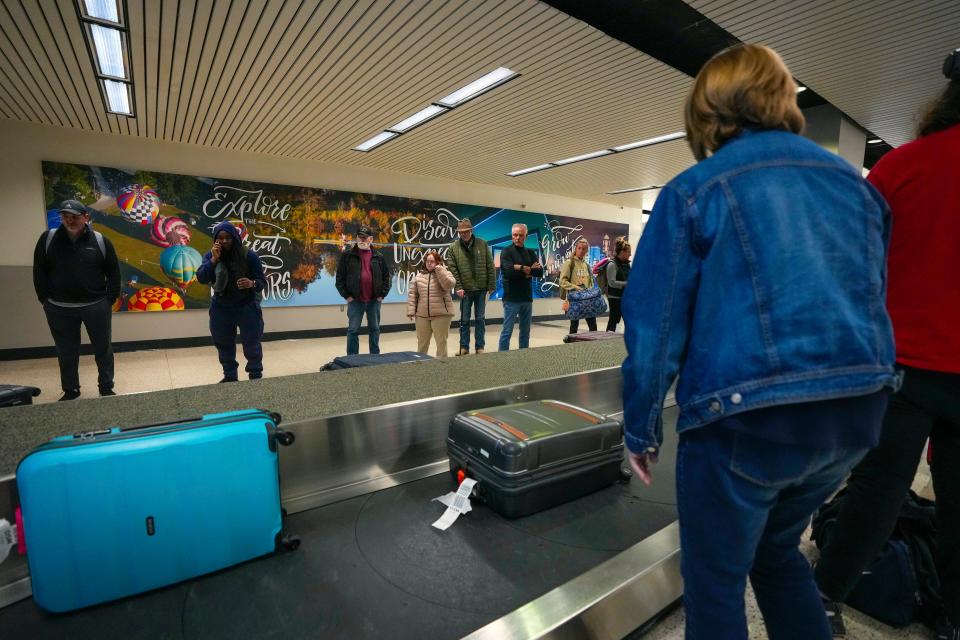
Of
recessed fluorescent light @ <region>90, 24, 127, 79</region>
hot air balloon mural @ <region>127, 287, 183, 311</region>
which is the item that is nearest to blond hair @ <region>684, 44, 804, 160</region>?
recessed fluorescent light @ <region>90, 24, 127, 79</region>

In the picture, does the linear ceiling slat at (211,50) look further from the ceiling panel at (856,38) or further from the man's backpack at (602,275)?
the man's backpack at (602,275)

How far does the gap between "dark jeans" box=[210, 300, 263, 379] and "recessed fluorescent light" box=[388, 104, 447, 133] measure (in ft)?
10.9

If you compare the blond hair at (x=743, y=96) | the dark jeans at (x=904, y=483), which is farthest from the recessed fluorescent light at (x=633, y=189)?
the blond hair at (x=743, y=96)

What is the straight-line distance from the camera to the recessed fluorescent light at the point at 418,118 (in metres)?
5.62

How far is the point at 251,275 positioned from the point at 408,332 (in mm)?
5506

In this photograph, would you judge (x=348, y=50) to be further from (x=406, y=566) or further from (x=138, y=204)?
(x=138, y=204)

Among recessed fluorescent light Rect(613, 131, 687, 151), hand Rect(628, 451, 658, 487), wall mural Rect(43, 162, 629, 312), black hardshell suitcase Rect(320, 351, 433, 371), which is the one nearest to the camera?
hand Rect(628, 451, 658, 487)

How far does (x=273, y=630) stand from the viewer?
1.05m

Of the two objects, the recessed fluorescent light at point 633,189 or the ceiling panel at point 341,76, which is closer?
the ceiling panel at point 341,76

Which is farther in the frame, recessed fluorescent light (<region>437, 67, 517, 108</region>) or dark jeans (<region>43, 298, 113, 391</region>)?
recessed fluorescent light (<region>437, 67, 517, 108</region>)

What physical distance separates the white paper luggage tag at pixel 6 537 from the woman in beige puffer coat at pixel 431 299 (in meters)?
3.99

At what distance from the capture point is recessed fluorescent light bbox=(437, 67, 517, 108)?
461 cm

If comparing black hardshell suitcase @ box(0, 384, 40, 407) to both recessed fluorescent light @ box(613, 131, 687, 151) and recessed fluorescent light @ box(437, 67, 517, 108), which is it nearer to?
recessed fluorescent light @ box(437, 67, 517, 108)

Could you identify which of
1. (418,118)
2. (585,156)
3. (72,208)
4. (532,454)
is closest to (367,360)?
(532,454)
